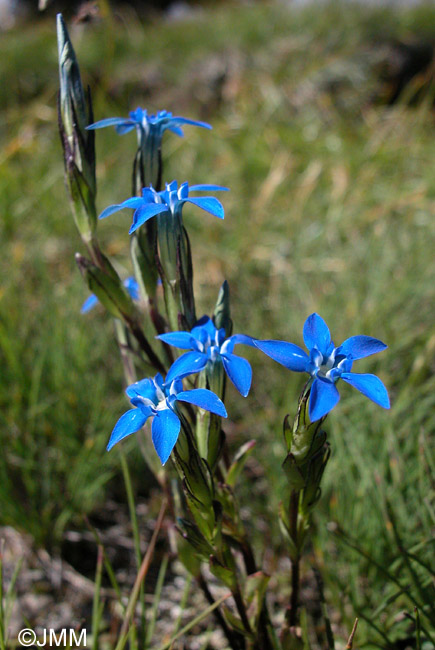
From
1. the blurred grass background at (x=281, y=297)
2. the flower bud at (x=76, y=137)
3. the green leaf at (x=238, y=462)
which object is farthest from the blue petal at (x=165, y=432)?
the blurred grass background at (x=281, y=297)

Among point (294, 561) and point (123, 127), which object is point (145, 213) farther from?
point (294, 561)

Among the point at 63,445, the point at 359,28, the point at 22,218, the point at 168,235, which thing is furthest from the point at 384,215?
the point at 359,28

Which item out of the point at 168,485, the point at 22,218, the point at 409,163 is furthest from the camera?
the point at 409,163

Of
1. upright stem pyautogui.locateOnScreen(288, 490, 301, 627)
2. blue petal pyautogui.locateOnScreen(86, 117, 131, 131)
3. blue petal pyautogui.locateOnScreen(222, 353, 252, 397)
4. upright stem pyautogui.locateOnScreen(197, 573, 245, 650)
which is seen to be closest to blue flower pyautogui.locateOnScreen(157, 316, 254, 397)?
blue petal pyautogui.locateOnScreen(222, 353, 252, 397)

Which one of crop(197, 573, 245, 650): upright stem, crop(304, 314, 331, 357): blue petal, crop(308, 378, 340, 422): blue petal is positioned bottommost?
crop(197, 573, 245, 650): upright stem

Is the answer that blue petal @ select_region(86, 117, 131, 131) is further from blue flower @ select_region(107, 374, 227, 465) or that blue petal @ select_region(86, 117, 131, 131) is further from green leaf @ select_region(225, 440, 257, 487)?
green leaf @ select_region(225, 440, 257, 487)

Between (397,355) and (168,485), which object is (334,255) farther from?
(168,485)

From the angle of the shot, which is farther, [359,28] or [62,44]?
[359,28]

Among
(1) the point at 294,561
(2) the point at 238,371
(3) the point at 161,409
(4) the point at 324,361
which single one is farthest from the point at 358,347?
(1) the point at 294,561
